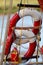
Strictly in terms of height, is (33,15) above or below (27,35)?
above

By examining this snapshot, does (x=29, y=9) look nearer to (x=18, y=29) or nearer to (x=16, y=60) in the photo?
(x=18, y=29)

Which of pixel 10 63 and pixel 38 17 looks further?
pixel 38 17

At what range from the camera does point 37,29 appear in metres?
1.62

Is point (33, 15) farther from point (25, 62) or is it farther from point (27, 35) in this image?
point (25, 62)

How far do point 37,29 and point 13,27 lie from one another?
6.2 inches

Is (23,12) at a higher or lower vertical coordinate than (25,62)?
higher

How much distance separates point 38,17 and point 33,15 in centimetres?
4

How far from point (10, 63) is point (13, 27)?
0.73ft

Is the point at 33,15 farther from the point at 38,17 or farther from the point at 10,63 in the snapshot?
the point at 10,63

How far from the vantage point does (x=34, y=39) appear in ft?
5.34

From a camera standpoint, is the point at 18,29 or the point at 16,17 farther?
the point at 16,17

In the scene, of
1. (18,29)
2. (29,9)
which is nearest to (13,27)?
(18,29)

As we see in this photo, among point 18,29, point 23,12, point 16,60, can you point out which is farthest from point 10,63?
point 23,12

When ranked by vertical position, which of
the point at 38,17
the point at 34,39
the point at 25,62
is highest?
the point at 38,17
